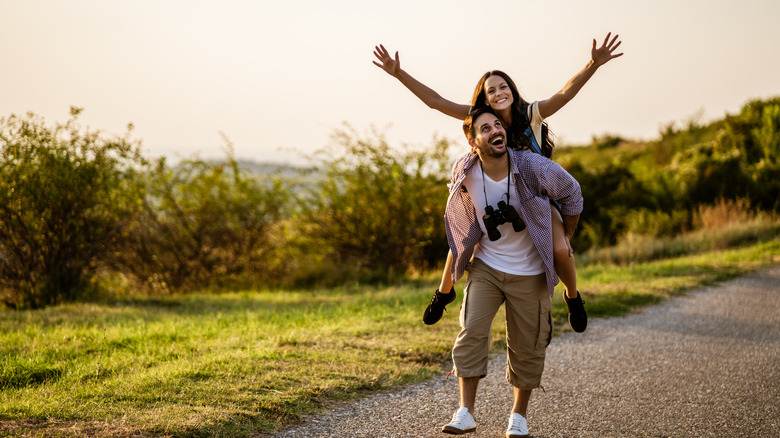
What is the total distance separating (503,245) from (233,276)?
9.81 metres

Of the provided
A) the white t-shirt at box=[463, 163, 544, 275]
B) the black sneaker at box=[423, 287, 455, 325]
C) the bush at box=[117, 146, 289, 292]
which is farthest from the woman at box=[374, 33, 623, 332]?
the bush at box=[117, 146, 289, 292]

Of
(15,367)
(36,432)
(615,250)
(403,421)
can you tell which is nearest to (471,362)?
(403,421)

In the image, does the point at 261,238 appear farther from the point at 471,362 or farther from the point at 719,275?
the point at 471,362

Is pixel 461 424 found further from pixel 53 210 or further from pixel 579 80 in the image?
pixel 53 210

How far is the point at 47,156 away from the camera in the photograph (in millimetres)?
9438

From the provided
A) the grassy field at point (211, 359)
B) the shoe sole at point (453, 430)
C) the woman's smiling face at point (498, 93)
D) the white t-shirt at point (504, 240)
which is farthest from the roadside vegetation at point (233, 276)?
the woman's smiling face at point (498, 93)

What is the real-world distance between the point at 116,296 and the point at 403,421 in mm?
8002

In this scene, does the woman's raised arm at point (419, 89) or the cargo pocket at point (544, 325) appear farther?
the woman's raised arm at point (419, 89)

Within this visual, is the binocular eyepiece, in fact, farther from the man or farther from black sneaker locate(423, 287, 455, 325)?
black sneaker locate(423, 287, 455, 325)

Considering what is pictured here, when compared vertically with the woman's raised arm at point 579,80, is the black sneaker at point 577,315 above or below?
below

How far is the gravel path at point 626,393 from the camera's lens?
4.09m

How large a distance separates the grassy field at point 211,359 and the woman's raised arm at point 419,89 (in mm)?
2115

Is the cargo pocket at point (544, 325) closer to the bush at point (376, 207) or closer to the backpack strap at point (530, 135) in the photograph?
the backpack strap at point (530, 135)

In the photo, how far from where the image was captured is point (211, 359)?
520 centimetres
